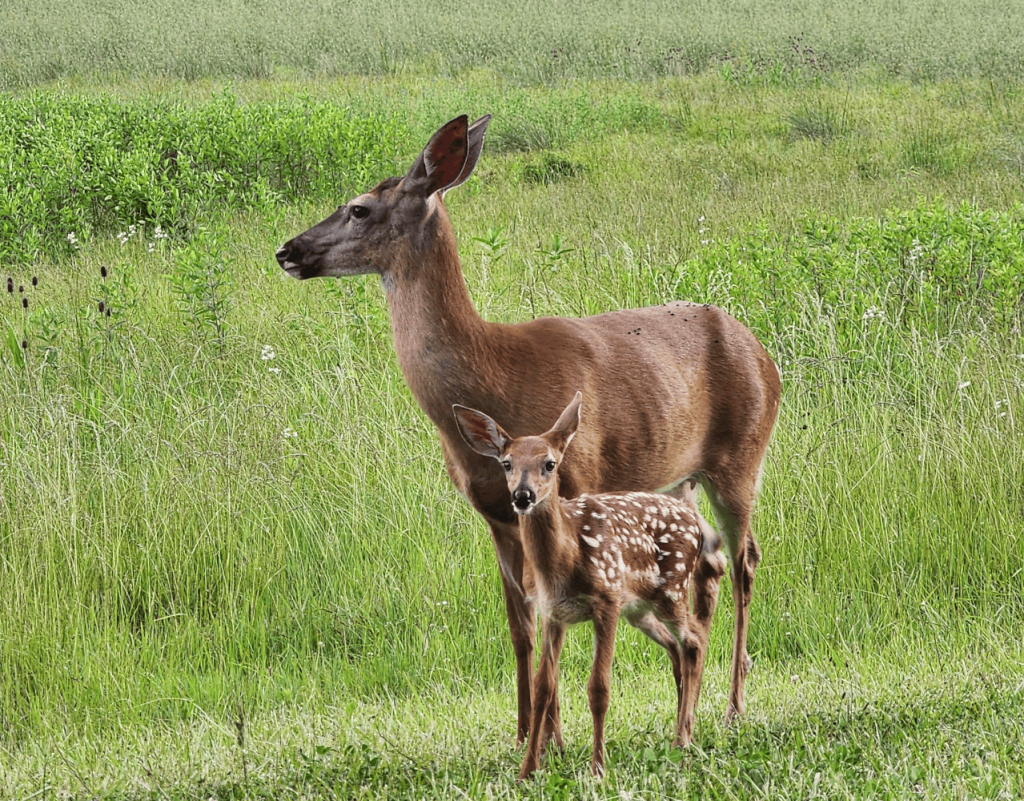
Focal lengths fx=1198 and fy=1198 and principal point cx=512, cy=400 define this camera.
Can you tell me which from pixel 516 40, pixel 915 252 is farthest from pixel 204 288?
pixel 516 40

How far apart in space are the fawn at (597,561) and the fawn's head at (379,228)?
571 millimetres

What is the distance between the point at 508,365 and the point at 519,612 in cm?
66

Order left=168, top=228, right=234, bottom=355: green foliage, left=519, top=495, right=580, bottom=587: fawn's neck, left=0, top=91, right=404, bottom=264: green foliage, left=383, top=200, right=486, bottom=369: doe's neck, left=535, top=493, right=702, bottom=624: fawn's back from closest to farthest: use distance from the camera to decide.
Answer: left=519, top=495, right=580, bottom=587: fawn's neck
left=535, top=493, right=702, bottom=624: fawn's back
left=383, top=200, right=486, bottom=369: doe's neck
left=168, top=228, right=234, bottom=355: green foliage
left=0, top=91, right=404, bottom=264: green foliage

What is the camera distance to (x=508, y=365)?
3000mm

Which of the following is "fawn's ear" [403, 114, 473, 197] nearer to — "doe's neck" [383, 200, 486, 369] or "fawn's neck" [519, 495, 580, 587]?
"doe's neck" [383, 200, 486, 369]

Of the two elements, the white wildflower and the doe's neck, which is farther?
the white wildflower

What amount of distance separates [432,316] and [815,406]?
406 cm

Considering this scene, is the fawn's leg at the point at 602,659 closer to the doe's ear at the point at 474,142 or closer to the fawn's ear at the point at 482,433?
the fawn's ear at the point at 482,433

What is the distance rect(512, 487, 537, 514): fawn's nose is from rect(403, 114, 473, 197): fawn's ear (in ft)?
2.65

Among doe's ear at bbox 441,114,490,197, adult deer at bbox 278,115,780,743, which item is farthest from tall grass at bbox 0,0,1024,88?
doe's ear at bbox 441,114,490,197

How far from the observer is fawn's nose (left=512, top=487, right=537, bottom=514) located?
2.41 m

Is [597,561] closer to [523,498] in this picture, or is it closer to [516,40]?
[523,498]

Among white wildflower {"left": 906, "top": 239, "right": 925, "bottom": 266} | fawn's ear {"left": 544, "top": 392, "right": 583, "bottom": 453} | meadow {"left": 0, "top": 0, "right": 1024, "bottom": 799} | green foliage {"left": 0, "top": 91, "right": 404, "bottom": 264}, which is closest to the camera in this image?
fawn's ear {"left": 544, "top": 392, "right": 583, "bottom": 453}

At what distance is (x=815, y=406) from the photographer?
21.5 ft
